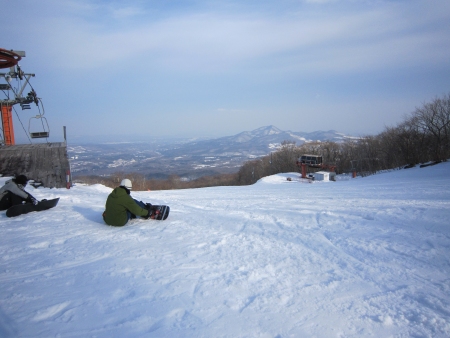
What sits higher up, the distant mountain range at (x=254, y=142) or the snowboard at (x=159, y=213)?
the distant mountain range at (x=254, y=142)

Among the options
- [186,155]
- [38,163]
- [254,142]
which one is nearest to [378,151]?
[38,163]

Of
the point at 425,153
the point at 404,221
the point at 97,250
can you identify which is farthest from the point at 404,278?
the point at 425,153

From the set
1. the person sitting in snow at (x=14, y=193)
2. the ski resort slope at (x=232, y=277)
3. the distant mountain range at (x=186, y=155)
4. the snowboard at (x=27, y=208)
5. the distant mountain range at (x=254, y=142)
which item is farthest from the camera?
the distant mountain range at (x=254, y=142)

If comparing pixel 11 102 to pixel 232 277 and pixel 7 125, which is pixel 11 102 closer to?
pixel 7 125

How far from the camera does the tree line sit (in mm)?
32000

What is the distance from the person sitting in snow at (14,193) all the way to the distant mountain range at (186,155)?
166ft

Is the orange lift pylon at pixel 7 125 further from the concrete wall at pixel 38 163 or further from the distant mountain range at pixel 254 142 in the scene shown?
the distant mountain range at pixel 254 142

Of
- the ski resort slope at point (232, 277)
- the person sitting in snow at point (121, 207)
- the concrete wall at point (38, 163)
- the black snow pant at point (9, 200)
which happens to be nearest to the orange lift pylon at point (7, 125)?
the concrete wall at point (38, 163)

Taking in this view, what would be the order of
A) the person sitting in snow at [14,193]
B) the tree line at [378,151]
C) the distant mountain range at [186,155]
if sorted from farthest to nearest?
the distant mountain range at [186,155]
the tree line at [378,151]
the person sitting in snow at [14,193]

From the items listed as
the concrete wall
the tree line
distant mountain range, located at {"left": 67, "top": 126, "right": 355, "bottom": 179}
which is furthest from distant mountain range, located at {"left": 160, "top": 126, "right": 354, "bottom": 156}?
the concrete wall

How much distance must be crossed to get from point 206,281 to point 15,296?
250 cm

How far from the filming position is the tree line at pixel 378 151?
105ft

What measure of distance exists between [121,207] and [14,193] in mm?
3495

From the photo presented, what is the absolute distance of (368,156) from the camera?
46.4m
